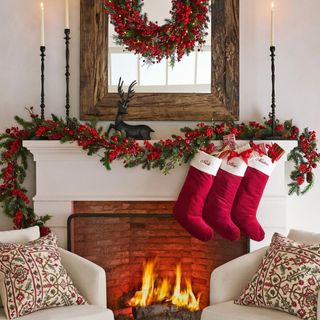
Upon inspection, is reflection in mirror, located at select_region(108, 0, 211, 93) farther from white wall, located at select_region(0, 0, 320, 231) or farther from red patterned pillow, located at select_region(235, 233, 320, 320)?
red patterned pillow, located at select_region(235, 233, 320, 320)

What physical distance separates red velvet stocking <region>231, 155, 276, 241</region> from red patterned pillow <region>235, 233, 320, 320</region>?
451mm

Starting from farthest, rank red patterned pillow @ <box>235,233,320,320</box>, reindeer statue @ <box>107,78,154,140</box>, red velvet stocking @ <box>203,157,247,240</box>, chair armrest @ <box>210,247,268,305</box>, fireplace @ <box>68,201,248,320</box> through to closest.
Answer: fireplace @ <box>68,201,248,320</box>
reindeer statue @ <box>107,78,154,140</box>
red velvet stocking @ <box>203,157,247,240</box>
chair armrest @ <box>210,247,268,305</box>
red patterned pillow @ <box>235,233,320,320</box>

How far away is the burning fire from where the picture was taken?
11.9ft

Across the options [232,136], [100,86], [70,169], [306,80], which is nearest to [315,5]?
[306,80]

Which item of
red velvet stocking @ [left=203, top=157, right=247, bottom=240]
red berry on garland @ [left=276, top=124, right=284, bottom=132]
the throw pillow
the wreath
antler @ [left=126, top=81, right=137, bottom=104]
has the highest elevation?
the wreath

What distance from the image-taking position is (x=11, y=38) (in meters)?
3.63

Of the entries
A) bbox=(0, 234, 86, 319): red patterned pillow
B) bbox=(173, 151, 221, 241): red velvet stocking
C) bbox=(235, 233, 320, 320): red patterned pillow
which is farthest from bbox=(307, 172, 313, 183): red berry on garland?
bbox=(0, 234, 86, 319): red patterned pillow

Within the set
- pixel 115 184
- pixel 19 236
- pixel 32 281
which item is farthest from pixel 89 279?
pixel 115 184

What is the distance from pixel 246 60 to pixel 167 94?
0.53 metres

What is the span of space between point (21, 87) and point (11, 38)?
0.31m

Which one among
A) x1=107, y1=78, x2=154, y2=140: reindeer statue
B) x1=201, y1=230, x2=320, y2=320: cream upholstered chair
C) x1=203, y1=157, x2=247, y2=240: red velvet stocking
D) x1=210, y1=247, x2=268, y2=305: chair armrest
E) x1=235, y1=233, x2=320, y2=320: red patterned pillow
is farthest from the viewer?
x1=107, y1=78, x2=154, y2=140: reindeer statue

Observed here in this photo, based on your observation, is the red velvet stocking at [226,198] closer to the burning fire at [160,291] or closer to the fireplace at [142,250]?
the fireplace at [142,250]

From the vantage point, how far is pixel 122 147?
3.35 metres

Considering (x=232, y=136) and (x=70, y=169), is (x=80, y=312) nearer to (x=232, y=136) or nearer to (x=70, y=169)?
(x=70, y=169)
